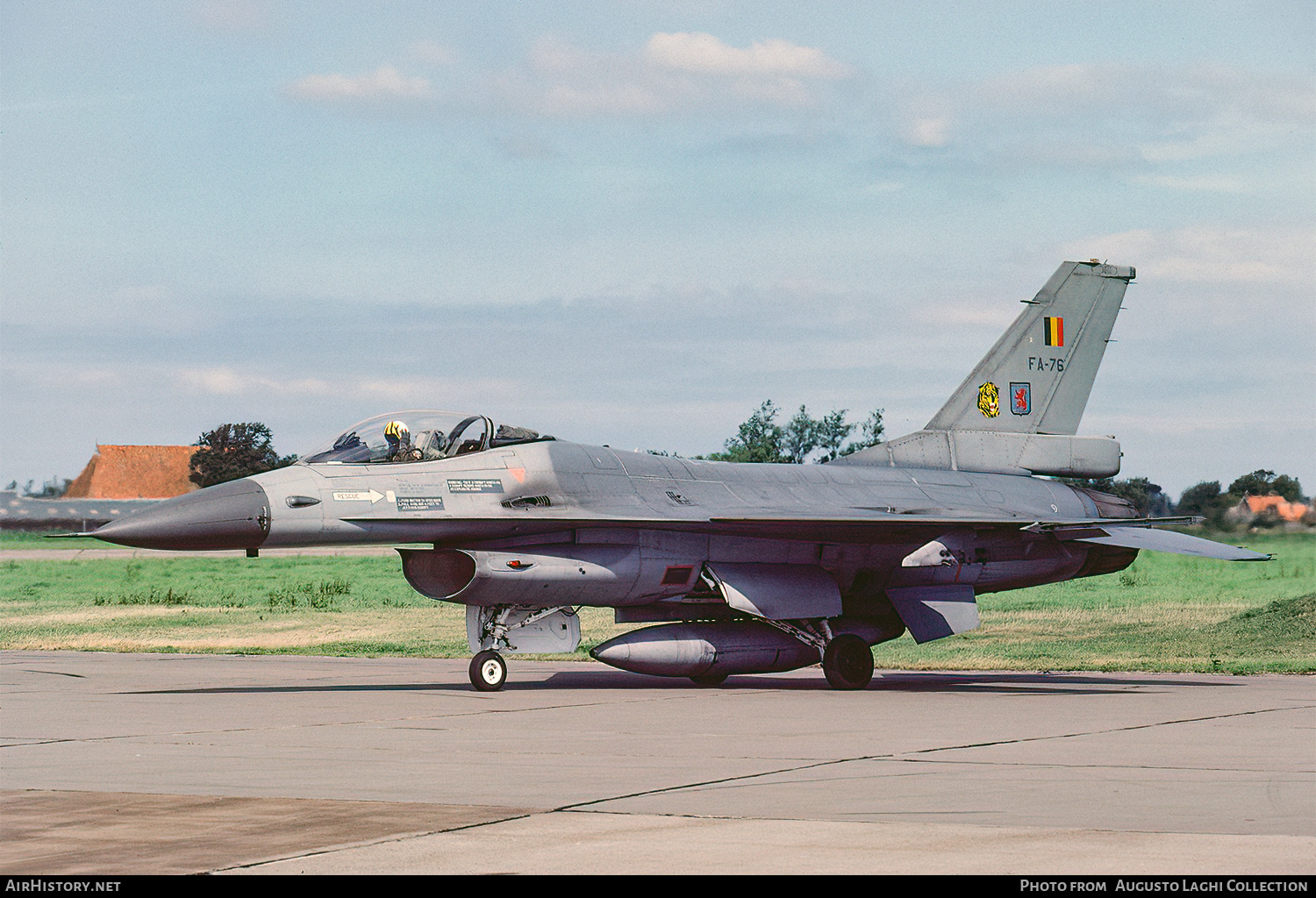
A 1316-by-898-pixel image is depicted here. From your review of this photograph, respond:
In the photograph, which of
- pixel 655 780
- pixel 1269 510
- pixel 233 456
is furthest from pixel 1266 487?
pixel 233 456

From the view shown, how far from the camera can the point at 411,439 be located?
17203mm

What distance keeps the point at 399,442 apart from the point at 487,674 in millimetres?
2826

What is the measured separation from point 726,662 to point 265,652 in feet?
35.1

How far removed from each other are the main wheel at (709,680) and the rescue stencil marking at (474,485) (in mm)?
3520

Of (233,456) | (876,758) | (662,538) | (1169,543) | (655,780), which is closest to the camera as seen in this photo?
(655,780)

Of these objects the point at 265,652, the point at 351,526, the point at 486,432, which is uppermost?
the point at 486,432

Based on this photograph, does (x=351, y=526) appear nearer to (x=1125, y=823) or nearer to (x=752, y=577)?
(x=752, y=577)

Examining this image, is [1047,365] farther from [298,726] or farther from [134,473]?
[134,473]

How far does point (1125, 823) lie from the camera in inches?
308

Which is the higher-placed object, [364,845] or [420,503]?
[420,503]

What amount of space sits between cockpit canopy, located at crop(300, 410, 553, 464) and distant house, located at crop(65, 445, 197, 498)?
6771cm

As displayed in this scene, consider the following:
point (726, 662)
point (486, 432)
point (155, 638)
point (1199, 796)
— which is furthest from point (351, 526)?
point (155, 638)

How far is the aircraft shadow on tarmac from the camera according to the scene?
693 inches
